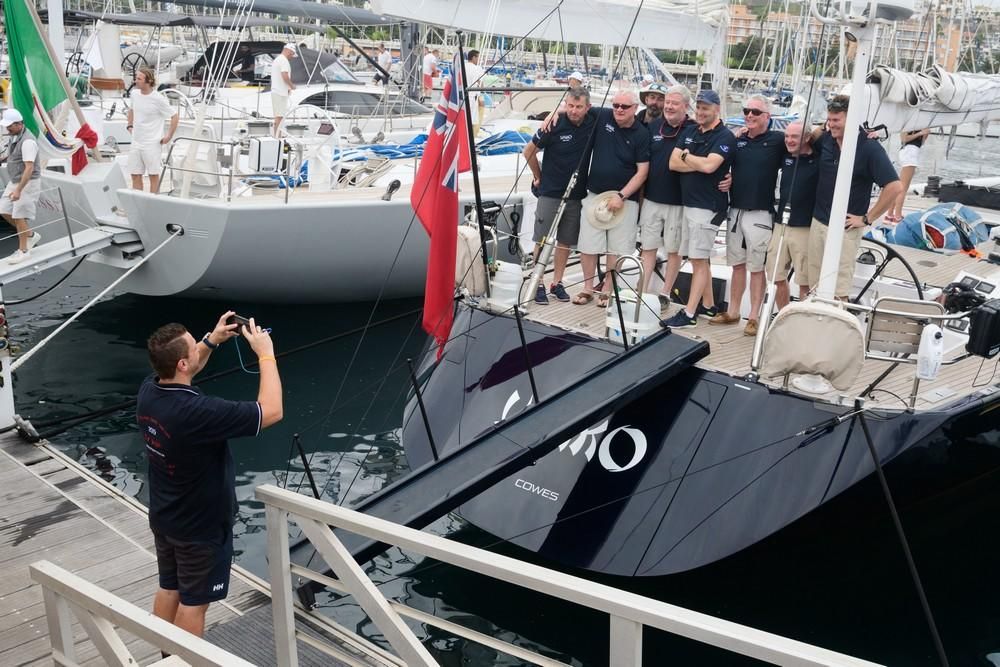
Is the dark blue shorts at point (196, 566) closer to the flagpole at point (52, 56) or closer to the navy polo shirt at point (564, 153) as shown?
the navy polo shirt at point (564, 153)

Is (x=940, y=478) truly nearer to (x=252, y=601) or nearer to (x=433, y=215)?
(x=433, y=215)

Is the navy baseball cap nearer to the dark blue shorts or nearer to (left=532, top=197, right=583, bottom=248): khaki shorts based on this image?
(left=532, top=197, right=583, bottom=248): khaki shorts

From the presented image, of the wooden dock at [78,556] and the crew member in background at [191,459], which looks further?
the wooden dock at [78,556]

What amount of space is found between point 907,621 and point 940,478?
943 mm

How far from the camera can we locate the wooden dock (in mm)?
4812

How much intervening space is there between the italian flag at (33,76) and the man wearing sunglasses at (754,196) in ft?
21.7

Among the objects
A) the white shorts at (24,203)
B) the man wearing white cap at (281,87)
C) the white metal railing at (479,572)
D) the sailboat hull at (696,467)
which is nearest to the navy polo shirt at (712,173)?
the sailboat hull at (696,467)

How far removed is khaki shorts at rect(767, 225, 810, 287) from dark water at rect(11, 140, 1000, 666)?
67.3 inches

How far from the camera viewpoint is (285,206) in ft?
35.2

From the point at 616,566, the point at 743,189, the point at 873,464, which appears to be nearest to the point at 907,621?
the point at 873,464

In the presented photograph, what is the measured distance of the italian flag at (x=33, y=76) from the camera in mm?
9656

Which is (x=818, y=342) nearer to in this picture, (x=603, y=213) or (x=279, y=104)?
(x=603, y=213)

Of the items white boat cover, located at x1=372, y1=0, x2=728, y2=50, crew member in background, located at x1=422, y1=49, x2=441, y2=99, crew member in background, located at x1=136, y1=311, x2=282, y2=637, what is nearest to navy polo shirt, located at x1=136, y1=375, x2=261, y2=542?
crew member in background, located at x1=136, y1=311, x2=282, y2=637

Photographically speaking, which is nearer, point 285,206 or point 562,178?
point 562,178
